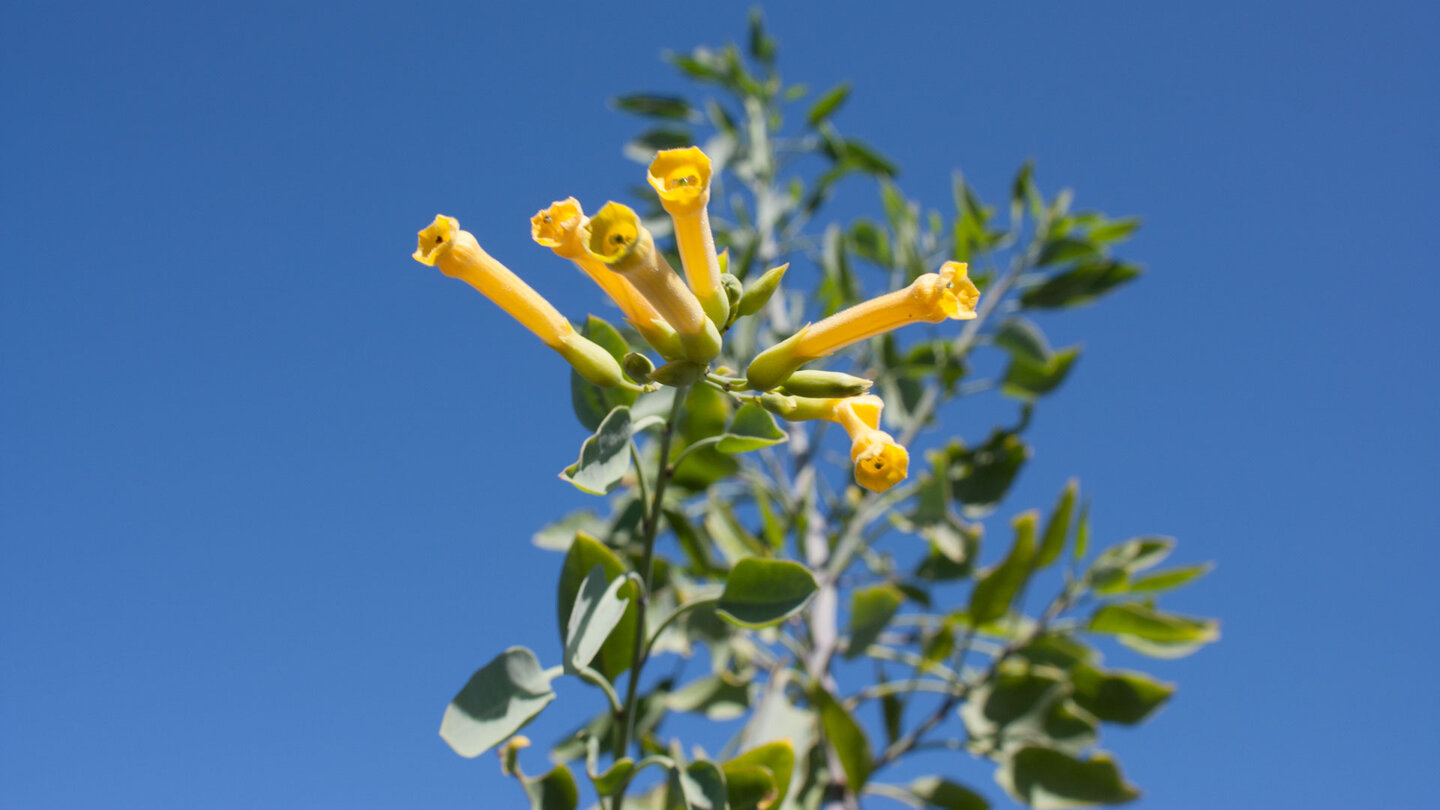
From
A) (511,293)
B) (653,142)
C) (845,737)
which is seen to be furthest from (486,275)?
(653,142)

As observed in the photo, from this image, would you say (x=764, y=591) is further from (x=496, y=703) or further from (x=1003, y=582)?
(x=1003, y=582)

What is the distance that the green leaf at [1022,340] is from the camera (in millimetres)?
3746

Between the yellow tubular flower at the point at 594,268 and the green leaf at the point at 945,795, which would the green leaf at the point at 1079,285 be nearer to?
the green leaf at the point at 945,795

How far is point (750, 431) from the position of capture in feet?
5.64

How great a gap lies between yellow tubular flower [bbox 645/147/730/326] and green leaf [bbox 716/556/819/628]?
0.45 meters

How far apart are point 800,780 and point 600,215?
2074mm

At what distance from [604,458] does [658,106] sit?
429 cm

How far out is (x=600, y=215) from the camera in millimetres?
1308

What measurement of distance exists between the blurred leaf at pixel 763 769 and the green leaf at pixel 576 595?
1.00ft

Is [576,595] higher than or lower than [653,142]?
lower

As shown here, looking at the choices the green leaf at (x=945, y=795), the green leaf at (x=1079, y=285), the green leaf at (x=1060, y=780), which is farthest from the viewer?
the green leaf at (x=1079, y=285)

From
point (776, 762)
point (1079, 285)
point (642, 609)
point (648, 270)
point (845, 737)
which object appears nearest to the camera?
point (648, 270)

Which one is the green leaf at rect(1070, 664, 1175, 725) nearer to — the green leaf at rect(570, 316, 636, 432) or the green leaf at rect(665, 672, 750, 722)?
the green leaf at rect(665, 672, 750, 722)

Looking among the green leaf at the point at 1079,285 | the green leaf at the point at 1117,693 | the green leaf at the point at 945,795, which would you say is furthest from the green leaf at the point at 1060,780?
the green leaf at the point at 1079,285
